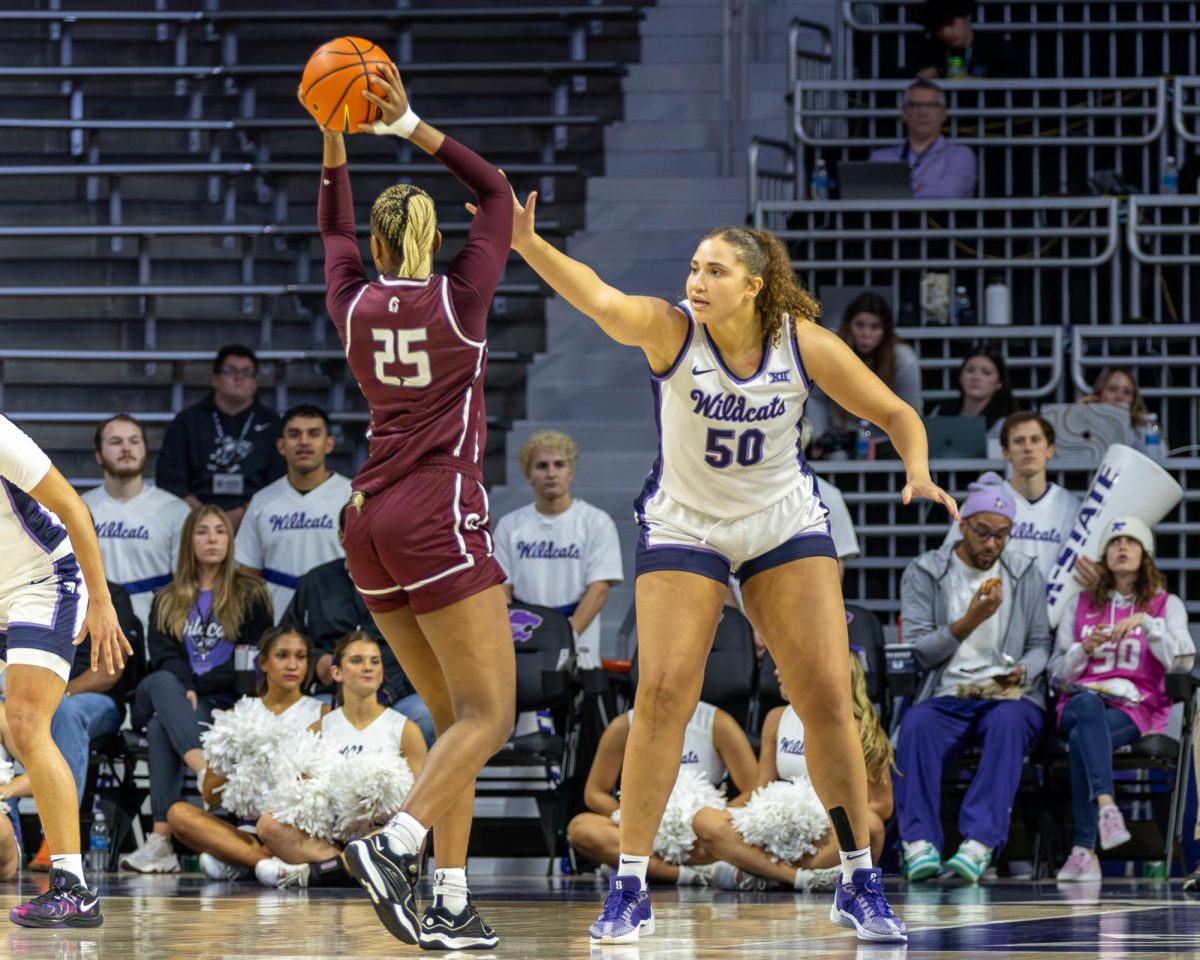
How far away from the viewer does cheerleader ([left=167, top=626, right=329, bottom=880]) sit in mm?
7391

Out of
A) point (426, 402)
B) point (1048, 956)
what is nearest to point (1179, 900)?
point (1048, 956)

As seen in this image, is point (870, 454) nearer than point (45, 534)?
No

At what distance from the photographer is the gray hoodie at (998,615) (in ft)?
25.5

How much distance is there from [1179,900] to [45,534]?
377 centimetres

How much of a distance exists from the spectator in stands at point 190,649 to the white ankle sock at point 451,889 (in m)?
3.68

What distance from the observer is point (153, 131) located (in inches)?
497

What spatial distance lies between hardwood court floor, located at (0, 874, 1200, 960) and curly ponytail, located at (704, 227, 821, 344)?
152 centimetres

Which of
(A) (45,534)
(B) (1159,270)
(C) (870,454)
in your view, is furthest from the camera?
(B) (1159,270)

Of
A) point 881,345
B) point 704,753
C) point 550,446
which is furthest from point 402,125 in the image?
point 881,345

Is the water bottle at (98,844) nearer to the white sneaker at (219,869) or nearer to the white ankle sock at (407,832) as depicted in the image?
the white sneaker at (219,869)

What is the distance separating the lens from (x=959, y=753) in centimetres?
763

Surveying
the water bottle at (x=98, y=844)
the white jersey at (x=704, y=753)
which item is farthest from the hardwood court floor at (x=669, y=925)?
the water bottle at (x=98, y=844)

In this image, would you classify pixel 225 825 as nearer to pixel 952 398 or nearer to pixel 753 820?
pixel 753 820

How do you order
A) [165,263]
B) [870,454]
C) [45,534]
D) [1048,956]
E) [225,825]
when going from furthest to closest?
[165,263] → [870,454] → [225,825] → [45,534] → [1048,956]
